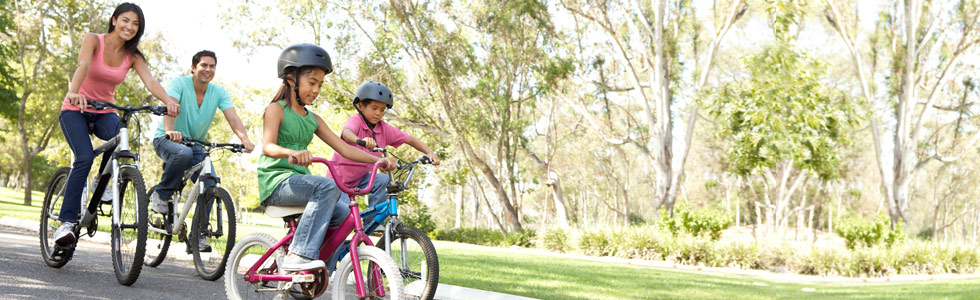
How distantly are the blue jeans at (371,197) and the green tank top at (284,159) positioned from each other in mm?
329

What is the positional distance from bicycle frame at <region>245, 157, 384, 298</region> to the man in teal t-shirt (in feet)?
4.95

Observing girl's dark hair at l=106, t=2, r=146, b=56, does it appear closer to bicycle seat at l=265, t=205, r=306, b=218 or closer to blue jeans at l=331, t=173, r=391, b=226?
blue jeans at l=331, t=173, r=391, b=226

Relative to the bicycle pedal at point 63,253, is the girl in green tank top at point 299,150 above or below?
above

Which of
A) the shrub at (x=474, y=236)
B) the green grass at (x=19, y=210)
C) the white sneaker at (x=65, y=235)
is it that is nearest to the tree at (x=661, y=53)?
the shrub at (x=474, y=236)

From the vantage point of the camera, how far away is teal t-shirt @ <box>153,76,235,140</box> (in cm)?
637

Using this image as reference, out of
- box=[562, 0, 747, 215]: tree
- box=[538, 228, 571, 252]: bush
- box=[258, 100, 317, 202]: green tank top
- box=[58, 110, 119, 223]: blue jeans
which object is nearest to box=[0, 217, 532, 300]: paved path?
box=[58, 110, 119, 223]: blue jeans

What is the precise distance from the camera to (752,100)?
1777 cm

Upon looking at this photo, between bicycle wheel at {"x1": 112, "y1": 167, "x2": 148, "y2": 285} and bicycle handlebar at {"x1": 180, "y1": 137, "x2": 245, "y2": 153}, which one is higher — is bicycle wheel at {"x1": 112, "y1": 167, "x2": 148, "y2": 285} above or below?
A: below

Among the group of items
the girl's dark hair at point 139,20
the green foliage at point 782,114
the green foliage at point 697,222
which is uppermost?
the green foliage at point 782,114

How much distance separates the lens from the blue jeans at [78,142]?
223 inches

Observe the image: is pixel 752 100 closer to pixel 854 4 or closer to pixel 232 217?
pixel 854 4

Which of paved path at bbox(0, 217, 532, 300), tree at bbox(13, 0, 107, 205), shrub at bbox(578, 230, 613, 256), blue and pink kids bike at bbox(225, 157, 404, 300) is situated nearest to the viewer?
blue and pink kids bike at bbox(225, 157, 404, 300)

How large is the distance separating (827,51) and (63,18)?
3470 centimetres

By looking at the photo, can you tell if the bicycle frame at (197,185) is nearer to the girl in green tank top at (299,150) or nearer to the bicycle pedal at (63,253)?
the bicycle pedal at (63,253)
